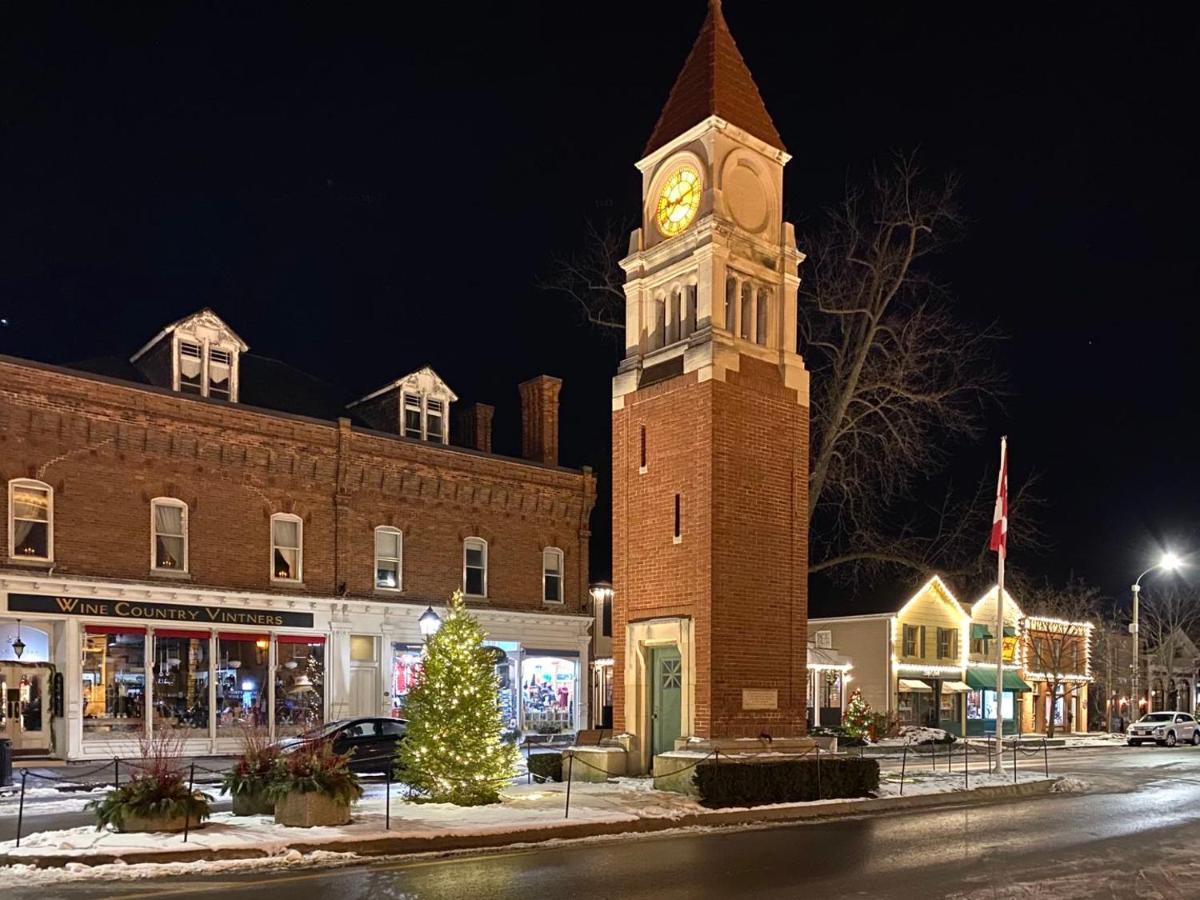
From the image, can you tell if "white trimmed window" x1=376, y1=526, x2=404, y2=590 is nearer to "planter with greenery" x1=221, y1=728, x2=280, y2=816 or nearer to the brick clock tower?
the brick clock tower

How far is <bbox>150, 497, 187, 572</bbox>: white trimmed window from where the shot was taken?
2853cm

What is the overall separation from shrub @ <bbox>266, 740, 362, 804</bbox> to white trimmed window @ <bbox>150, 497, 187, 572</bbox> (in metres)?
15.0

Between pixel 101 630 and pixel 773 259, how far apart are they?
18.7 m

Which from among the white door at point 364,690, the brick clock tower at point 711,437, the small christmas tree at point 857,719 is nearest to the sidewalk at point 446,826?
the brick clock tower at point 711,437

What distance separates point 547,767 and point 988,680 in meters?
35.4

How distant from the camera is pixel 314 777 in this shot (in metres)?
14.8

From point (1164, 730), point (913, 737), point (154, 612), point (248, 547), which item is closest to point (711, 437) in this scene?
point (248, 547)

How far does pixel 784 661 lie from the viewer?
2112 centimetres

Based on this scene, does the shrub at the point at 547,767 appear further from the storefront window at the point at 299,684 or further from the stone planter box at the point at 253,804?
the storefront window at the point at 299,684

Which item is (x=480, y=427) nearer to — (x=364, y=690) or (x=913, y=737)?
(x=364, y=690)

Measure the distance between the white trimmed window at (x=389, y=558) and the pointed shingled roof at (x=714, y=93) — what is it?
15.6m

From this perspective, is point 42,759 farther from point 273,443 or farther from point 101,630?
point 273,443

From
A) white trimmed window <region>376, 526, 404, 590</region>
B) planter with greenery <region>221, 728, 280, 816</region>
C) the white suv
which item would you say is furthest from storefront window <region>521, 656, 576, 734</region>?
the white suv

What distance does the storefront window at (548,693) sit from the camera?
121ft
